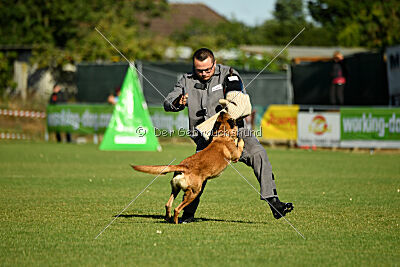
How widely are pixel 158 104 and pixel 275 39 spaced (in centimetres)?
5224

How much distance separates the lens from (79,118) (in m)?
27.5

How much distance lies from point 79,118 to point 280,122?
8084 mm

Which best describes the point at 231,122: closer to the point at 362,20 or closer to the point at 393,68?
the point at 393,68

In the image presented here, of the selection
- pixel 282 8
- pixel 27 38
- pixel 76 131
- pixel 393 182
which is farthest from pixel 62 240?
pixel 282 8

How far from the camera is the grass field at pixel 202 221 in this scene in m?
6.56

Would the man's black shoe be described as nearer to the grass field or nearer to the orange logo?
the grass field

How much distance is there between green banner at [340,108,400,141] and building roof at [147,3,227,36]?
66.5m

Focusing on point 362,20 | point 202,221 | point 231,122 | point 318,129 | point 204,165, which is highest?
point 362,20

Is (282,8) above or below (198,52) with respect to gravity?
above

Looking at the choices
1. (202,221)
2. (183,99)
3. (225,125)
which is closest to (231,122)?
(225,125)

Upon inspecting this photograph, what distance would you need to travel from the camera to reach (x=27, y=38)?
45531mm

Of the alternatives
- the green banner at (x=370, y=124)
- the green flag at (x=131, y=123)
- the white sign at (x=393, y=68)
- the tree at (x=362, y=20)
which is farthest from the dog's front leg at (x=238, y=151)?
the tree at (x=362, y=20)

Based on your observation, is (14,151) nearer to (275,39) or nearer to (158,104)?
(158,104)

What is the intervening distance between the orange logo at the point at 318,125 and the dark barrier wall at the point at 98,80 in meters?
9.58
